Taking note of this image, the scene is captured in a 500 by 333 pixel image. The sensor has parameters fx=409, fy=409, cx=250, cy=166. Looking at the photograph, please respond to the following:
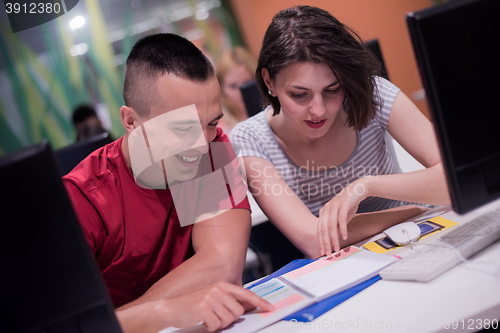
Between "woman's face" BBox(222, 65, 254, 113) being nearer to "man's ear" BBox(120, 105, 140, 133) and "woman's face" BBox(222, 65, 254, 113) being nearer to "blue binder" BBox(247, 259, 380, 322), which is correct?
"man's ear" BBox(120, 105, 140, 133)

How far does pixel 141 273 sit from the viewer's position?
1.23 metres

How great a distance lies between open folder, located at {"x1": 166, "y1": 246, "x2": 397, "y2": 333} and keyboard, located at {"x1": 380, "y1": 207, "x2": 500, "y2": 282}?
6 cm

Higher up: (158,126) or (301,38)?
(301,38)

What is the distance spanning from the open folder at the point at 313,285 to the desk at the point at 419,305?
0.02 meters

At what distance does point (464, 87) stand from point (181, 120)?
687 millimetres

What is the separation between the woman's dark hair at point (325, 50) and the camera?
121 cm

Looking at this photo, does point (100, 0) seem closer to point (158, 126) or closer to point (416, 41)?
point (158, 126)

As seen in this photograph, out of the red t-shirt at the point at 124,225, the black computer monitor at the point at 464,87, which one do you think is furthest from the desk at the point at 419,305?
the red t-shirt at the point at 124,225

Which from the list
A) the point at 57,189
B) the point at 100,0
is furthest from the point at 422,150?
the point at 100,0

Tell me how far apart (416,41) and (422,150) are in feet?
2.23

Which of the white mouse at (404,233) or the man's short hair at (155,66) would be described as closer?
the white mouse at (404,233)

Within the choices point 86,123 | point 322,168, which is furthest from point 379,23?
point 322,168

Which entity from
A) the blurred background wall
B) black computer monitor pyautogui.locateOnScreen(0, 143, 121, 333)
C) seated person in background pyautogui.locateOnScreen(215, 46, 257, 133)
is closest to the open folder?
black computer monitor pyautogui.locateOnScreen(0, 143, 121, 333)

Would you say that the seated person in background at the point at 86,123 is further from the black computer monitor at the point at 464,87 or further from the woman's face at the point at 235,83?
the black computer monitor at the point at 464,87
